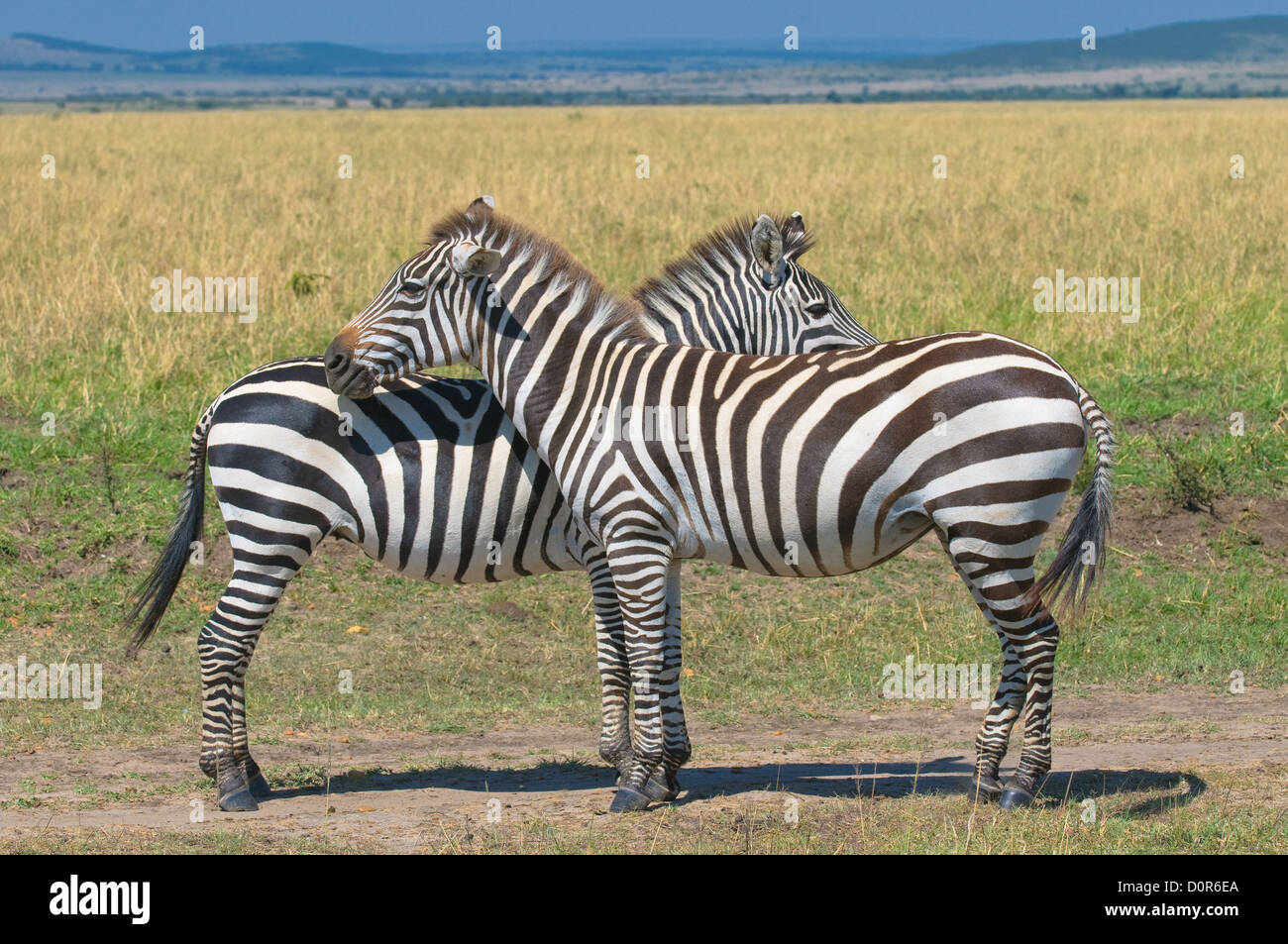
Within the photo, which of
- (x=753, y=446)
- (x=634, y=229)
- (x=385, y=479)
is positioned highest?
(x=634, y=229)

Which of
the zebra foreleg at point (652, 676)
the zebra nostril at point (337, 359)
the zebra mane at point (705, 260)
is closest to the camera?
the zebra foreleg at point (652, 676)

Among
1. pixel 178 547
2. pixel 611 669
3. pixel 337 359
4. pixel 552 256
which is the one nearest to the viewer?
pixel 337 359

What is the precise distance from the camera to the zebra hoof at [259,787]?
19.8ft

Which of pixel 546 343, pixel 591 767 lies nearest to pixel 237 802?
pixel 591 767

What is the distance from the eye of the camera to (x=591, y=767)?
6.58 metres

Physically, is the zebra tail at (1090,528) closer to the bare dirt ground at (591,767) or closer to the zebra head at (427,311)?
the bare dirt ground at (591,767)

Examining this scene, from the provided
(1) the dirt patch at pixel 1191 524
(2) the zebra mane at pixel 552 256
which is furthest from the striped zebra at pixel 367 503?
(1) the dirt patch at pixel 1191 524

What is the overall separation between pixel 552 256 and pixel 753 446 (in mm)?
1233

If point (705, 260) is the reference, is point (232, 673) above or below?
below

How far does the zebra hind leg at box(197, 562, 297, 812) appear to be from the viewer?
19.5 feet

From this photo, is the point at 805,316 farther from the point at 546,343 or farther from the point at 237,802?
the point at 237,802

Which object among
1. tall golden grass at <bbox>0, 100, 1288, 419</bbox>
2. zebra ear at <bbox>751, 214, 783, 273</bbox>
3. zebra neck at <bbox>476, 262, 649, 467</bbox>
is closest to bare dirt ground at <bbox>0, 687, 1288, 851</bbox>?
zebra neck at <bbox>476, 262, 649, 467</bbox>

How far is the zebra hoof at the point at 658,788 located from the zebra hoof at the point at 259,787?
1.62 metres
